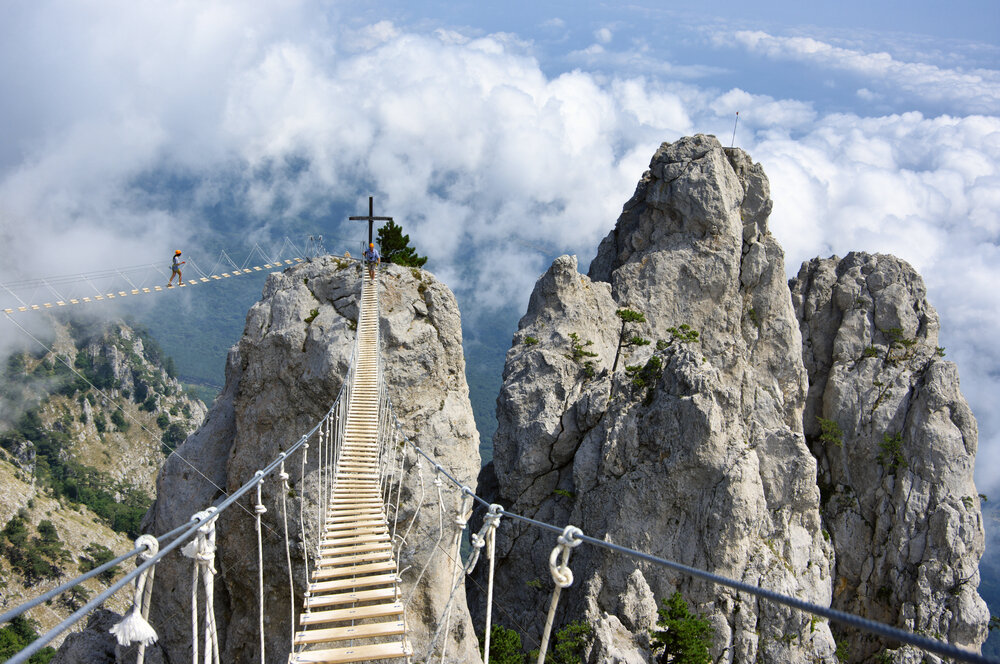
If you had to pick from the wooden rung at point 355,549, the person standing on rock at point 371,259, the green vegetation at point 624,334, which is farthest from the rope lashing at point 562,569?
the green vegetation at point 624,334

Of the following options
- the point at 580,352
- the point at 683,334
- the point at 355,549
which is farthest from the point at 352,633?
the point at 683,334

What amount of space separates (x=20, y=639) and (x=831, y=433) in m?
60.5

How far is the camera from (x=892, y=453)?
30.4 m

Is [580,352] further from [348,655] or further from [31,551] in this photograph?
[31,551]

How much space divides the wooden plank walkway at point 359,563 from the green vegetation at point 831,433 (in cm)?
2577

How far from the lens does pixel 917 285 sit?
34719 millimetres

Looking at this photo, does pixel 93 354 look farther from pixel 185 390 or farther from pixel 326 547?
pixel 326 547

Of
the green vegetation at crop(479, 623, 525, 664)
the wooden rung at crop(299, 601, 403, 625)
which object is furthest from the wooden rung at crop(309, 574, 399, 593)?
the green vegetation at crop(479, 623, 525, 664)

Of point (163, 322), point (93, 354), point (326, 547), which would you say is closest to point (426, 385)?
point (326, 547)

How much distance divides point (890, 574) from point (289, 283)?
2884 centimetres

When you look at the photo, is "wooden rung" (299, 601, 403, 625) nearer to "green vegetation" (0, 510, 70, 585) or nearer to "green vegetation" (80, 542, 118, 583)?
"green vegetation" (0, 510, 70, 585)

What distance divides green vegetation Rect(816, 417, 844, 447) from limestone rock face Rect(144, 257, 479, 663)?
75.1 feet

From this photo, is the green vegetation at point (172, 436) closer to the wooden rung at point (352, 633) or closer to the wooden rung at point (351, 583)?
the wooden rung at point (351, 583)

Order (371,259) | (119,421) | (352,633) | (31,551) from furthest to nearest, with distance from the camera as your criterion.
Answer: (119,421) < (31,551) < (371,259) < (352,633)
